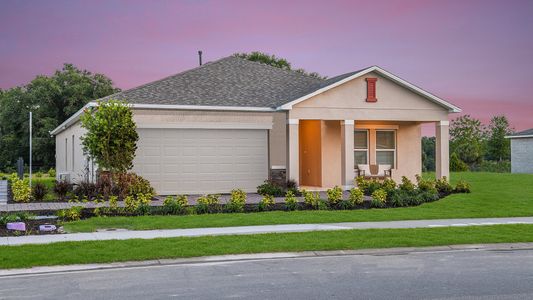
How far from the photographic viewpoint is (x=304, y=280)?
29.3 ft

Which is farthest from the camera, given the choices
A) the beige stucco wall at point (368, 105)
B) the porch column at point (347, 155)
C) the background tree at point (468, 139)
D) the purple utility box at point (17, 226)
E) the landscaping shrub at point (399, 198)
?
the background tree at point (468, 139)

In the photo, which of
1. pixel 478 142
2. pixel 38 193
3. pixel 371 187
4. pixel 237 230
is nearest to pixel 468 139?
pixel 478 142

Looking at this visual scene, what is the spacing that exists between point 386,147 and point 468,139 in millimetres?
33480

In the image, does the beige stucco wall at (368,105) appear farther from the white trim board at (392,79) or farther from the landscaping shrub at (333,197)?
the landscaping shrub at (333,197)

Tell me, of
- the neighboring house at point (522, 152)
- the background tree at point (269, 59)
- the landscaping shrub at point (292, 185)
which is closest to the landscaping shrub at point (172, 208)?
the landscaping shrub at point (292, 185)

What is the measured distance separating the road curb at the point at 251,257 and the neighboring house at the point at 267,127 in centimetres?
1211

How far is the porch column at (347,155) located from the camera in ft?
80.0

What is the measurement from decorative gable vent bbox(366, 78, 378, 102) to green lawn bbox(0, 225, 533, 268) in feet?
37.9

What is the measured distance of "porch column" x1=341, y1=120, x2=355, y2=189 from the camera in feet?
80.0

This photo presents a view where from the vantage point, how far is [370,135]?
27.6 meters

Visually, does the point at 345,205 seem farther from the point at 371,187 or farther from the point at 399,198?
the point at 371,187

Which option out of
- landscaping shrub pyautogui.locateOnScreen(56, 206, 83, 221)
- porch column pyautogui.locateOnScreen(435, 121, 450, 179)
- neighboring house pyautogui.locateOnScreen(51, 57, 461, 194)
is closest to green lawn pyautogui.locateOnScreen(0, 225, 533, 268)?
landscaping shrub pyautogui.locateOnScreen(56, 206, 83, 221)

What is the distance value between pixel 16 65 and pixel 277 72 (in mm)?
17382

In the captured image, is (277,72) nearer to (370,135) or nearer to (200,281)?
(370,135)
